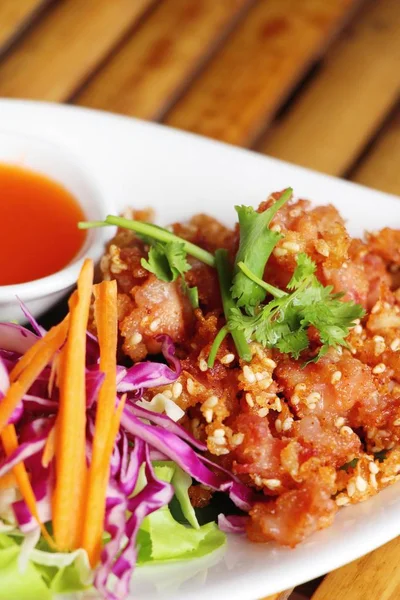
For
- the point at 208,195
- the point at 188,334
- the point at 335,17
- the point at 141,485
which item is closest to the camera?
the point at 141,485

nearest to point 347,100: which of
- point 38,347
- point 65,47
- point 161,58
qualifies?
point 161,58

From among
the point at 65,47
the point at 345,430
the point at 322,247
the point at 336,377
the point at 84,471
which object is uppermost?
the point at 65,47

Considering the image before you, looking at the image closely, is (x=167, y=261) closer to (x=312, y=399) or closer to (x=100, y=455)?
(x=312, y=399)

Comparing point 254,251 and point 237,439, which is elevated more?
point 254,251

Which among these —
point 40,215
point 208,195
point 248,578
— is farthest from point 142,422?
point 208,195

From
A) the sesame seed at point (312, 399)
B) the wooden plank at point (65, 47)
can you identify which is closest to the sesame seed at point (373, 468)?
the sesame seed at point (312, 399)

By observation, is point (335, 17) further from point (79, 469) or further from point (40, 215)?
point (79, 469)

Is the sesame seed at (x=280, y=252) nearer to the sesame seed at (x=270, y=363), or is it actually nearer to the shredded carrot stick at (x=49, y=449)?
the sesame seed at (x=270, y=363)
